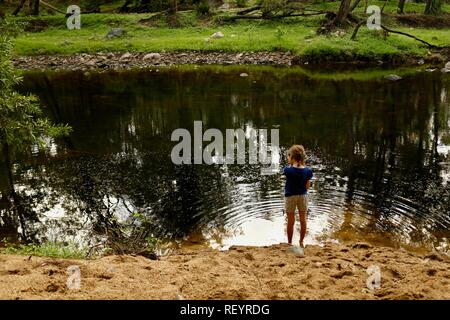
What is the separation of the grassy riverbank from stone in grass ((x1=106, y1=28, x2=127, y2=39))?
24.3 inches

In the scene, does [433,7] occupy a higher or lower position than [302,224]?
higher

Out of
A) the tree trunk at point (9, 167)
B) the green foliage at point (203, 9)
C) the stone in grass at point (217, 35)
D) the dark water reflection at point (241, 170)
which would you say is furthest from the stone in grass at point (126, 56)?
the tree trunk at point (9, 167)

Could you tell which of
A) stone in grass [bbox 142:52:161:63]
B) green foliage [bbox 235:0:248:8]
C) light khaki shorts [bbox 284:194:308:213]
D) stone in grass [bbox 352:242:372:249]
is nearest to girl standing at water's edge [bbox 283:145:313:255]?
light khaki shorts [bbox 284:194:308:213]

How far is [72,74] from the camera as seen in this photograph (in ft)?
119

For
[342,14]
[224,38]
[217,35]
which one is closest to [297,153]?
[224,38]

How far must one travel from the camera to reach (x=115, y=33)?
4503cm

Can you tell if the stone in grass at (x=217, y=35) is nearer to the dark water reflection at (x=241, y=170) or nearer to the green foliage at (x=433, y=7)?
the dark water reflection at (x=241, y=170)

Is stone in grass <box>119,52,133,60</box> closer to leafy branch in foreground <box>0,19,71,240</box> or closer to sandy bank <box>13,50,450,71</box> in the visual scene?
sandy bank <box>13,50,450,71</box>

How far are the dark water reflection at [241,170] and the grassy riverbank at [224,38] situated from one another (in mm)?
9956

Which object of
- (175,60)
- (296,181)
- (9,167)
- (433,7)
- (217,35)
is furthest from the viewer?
(433,7)

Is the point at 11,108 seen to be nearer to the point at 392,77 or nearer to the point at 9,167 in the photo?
the point at 9,167

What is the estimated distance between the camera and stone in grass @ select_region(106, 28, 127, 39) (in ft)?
147

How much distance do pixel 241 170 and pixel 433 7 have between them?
44.5 meters

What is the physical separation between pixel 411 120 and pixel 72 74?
25.9 metres
